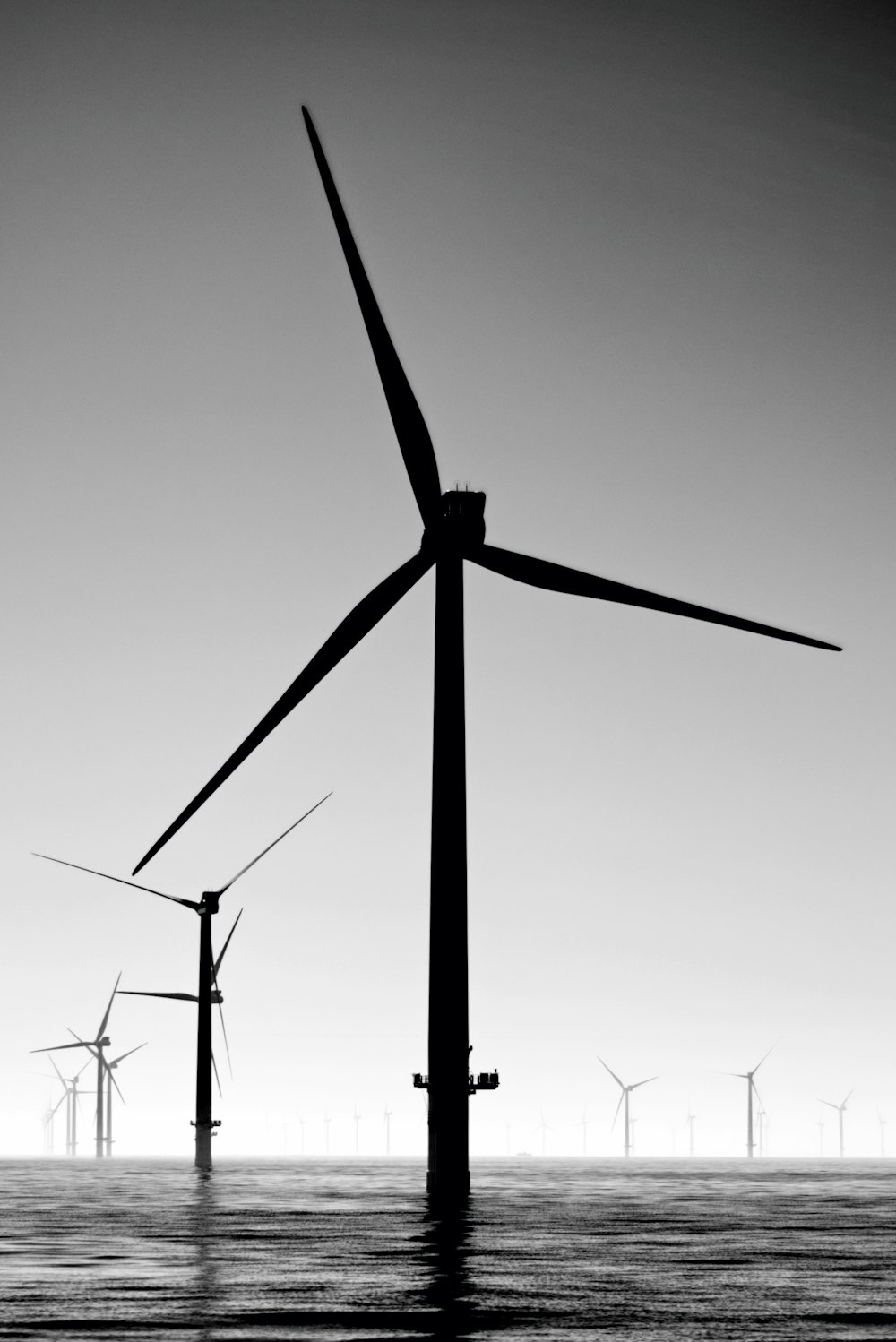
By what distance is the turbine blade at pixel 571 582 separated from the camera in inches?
2576

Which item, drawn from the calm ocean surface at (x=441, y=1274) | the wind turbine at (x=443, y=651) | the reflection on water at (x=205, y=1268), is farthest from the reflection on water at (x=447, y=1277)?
the wind turbine at (x=443, y=651)

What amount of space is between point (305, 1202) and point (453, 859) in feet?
70.0

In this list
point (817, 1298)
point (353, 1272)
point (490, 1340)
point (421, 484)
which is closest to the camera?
point (490, 1340)

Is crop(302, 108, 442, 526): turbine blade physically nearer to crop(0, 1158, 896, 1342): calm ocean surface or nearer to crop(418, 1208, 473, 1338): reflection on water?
crop(0, 1158, 896, 1342): calm ocean surface

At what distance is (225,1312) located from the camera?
22.4m

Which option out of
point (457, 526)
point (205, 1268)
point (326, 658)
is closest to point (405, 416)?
point (457, 526)

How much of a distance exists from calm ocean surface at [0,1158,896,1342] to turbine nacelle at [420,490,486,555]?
25.3m

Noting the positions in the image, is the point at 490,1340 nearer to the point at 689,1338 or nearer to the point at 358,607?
the point at 689,1338

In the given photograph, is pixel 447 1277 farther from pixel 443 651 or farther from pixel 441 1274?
pixel 443 651

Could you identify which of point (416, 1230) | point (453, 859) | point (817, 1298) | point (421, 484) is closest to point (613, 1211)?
point (453, 859)

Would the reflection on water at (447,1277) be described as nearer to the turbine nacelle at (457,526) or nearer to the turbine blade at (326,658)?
the turbine blade at (326,658)

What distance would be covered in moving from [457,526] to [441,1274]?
4080 cm

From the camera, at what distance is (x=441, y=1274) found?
29578 mm

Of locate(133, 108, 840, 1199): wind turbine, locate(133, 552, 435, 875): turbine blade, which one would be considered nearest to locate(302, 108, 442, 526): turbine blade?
locate(133, 108, 840, 1199): wind turbine
